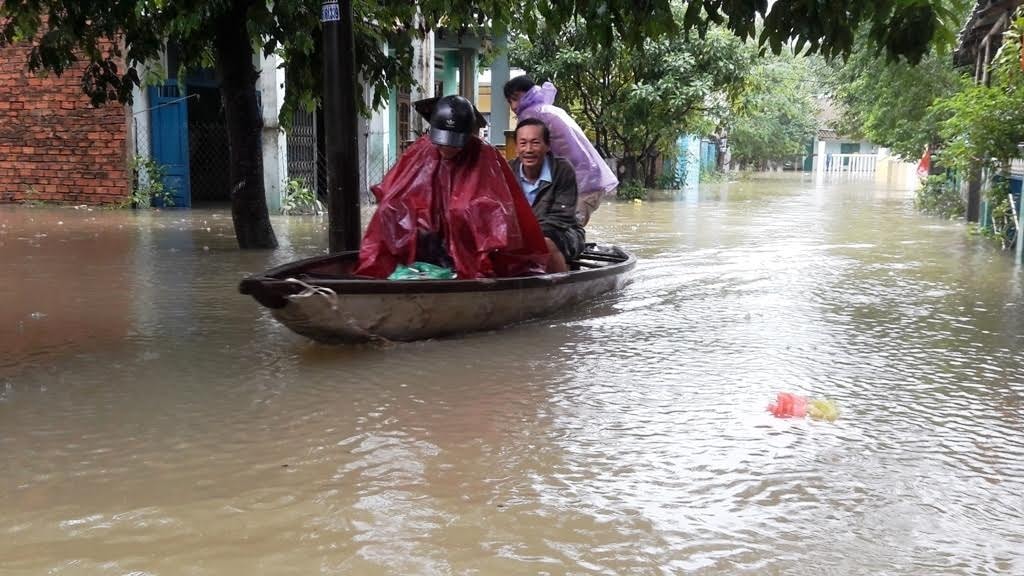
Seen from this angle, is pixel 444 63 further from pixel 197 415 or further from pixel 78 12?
pixel 197 415

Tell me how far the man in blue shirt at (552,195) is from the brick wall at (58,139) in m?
10.7

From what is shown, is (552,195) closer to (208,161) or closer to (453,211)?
(453,211)

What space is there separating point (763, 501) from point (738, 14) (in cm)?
300

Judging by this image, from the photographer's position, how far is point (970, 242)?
11.9 m

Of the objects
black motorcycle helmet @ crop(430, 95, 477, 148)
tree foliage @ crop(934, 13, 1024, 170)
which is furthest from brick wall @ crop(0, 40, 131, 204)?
tree foliage @ crop(934, 13, 1024, 170)

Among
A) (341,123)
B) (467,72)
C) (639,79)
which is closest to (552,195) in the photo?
(341,123)

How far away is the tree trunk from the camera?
9242 millimetres

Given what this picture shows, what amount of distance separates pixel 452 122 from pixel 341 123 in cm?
184

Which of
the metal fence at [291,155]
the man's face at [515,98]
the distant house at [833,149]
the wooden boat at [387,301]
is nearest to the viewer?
the wooden boat at [387,301]

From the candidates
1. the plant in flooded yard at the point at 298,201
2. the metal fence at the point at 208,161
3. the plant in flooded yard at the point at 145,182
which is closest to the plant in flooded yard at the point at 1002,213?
the plant in flooded yard at the point at 298,201

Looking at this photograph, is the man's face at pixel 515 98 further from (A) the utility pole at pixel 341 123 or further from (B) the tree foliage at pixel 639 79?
(B) the tree foliage at pixel 639 79

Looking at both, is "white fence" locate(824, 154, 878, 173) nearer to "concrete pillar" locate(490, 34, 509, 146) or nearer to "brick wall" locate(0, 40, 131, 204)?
"concrete pillar" locate(490, 34, 509, 146)

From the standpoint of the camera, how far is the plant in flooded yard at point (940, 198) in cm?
1614

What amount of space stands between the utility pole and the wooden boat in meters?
1.21
